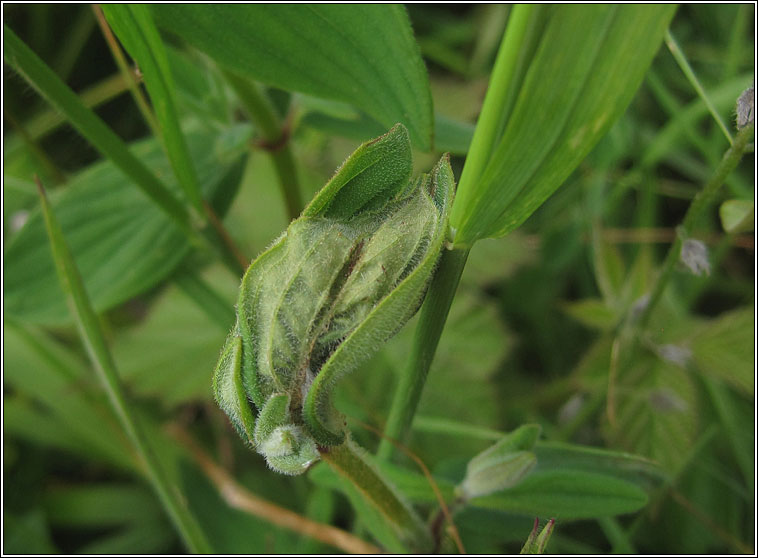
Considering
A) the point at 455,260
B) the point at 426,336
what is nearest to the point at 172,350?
the point at 426,336

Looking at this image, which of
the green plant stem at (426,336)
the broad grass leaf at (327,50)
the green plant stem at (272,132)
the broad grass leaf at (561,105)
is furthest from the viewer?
the green plant stem at (272,132)

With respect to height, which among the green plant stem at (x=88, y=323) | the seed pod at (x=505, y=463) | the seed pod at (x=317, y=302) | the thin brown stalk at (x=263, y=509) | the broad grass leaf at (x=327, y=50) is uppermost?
the broad grass leaf at (x=327, y=50)

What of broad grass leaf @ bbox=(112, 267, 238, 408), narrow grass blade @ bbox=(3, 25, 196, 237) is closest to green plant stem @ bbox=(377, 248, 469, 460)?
narrow grass blade @ bbox=(3, 25, 196, 237)

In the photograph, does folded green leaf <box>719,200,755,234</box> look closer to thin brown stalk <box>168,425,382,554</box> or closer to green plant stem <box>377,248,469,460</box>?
green plant stem <box>377,248,469,460</box>

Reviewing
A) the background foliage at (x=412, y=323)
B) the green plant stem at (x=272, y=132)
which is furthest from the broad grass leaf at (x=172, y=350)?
the green plant stem at (x=272, y=132)

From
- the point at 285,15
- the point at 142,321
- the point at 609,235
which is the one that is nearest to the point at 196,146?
the point at 285,15

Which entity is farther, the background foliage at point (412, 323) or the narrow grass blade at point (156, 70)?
the background foliage at point (412, 323)

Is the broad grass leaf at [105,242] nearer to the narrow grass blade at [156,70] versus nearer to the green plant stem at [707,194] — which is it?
the narrow grass blade at [156,70]
